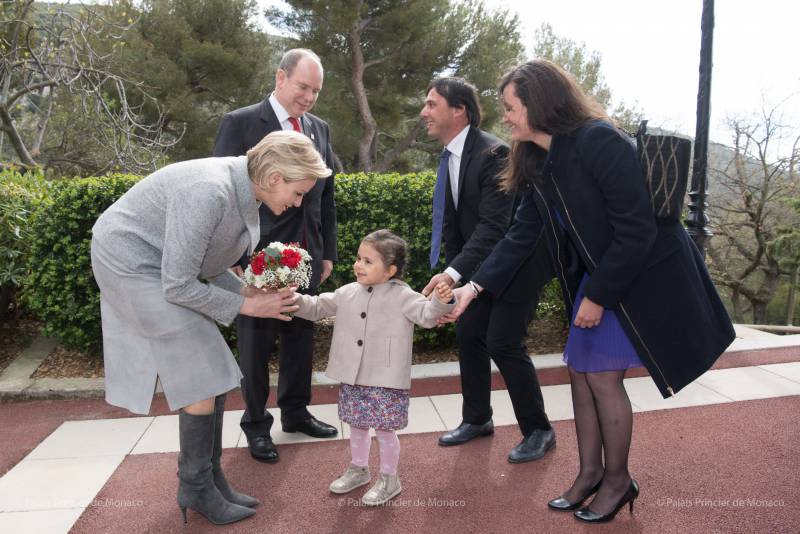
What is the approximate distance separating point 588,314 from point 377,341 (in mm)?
1083

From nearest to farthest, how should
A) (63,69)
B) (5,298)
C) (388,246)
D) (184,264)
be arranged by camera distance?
→ (184,264) < (388,246) < (5,298) < (63,69)

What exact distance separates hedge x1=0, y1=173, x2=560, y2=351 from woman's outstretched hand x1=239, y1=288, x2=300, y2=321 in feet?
9.32

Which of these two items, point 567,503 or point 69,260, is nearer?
point 567,503

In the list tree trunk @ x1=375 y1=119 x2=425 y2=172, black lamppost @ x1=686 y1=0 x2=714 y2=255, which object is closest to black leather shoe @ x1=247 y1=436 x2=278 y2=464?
black lamppost @ x1=686 y1=0 x2=714 y2=255

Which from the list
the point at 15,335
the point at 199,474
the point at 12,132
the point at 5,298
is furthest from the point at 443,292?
the point at 12,132

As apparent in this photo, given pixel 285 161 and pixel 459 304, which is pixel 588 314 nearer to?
pixel 459 304

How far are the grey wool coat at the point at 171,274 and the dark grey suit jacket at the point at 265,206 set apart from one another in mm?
995

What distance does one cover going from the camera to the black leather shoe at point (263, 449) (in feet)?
12.7

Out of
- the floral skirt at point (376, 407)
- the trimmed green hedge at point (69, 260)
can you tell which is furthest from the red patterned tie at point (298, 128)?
the trimmed green hedge at point (69, 260)

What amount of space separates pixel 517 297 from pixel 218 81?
58.6 ft

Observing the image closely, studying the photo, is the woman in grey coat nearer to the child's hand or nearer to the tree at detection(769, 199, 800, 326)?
the child's hand

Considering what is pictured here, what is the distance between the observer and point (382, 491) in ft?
11.0

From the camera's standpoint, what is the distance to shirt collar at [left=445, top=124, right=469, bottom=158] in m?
3.88

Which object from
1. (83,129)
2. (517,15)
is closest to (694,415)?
(83,129)
